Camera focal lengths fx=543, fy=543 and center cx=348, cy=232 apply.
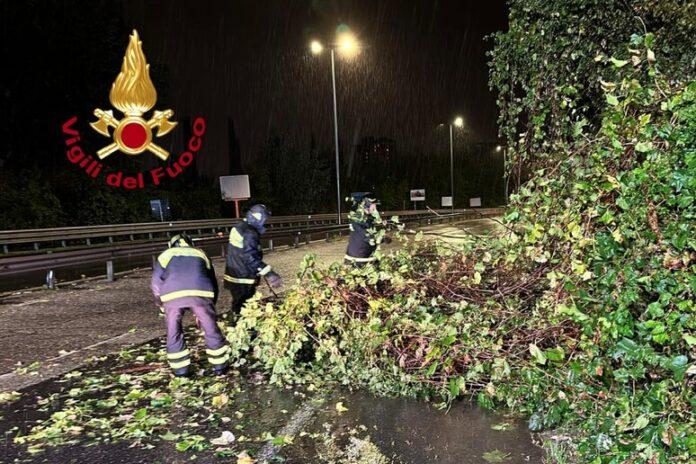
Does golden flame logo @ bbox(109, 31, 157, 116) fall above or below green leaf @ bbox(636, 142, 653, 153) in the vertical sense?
above

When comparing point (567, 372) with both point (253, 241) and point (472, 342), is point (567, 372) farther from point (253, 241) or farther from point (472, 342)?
point (253, 241)

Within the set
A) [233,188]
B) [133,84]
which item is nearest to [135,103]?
[133,84]

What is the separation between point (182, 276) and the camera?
5.35 m

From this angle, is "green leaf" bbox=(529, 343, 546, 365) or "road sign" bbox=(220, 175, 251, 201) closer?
"green leaf" bbox=(529, 343, 546, 365)

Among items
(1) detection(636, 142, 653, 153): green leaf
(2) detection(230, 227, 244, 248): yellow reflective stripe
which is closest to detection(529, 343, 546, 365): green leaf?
(1) detection(636, 142, 653, 153): green leaf

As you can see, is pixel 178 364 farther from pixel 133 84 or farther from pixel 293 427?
pixel 133 84

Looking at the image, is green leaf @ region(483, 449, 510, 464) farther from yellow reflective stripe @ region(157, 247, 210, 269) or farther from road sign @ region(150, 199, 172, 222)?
road sign @ region(150, 199, 172, 222)

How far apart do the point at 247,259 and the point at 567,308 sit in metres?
3.89

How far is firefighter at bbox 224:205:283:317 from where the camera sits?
6379 mm

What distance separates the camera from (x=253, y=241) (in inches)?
251

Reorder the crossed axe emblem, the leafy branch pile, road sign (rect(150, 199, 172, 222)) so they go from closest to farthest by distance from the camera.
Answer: the leafy branch pile < the crossed axe emblem < road sign (rect(150, 199, 172, 222))

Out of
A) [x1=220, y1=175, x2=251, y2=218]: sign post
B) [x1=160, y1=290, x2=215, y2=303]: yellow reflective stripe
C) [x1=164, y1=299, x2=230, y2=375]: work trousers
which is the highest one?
[x1=220, y1=175, x2=251, y2=218]: sign post

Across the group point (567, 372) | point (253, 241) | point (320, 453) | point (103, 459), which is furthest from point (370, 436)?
point (253, 241)

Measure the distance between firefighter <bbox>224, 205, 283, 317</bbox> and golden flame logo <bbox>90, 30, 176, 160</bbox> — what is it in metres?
12.3
